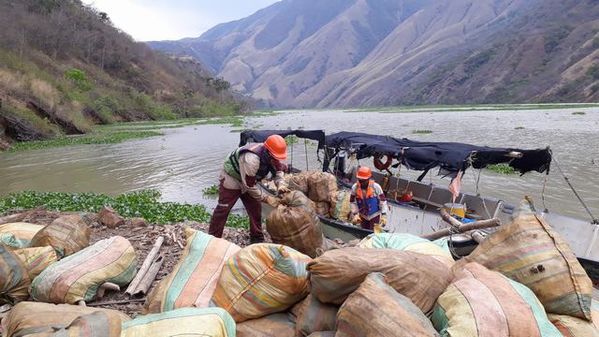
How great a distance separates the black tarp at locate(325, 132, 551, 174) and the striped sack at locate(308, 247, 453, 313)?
16.8 feet

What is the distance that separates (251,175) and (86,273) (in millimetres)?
2138

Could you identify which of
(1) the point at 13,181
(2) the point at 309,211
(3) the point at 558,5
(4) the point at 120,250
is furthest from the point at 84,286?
(3) the point at 558,5

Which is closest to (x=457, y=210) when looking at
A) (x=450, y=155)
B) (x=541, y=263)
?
(x=450, y=155)

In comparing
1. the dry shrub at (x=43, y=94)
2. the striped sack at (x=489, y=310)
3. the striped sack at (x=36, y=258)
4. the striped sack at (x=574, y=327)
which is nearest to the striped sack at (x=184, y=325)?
the striped sack at (x=489, y=310)

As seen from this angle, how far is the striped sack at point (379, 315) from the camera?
2158 millimetres

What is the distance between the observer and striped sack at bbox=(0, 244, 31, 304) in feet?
11.0

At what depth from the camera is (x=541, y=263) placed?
2.76m

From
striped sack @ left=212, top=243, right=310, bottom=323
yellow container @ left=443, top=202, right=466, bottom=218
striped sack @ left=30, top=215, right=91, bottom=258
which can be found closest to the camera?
striped sack @ left=212, top=243, right=310, bottom=323

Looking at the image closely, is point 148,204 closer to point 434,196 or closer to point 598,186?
point 434,196

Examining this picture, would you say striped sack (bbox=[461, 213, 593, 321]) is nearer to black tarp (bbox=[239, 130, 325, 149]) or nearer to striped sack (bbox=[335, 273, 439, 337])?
striped sack (bbox=[335, 273, 439, 337])

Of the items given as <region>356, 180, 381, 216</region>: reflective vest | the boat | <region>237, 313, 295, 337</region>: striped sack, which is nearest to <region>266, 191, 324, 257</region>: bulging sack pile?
the boat

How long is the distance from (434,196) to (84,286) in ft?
26.0

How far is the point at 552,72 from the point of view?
243ft

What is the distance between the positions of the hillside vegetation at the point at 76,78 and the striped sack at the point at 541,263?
24.7 m
